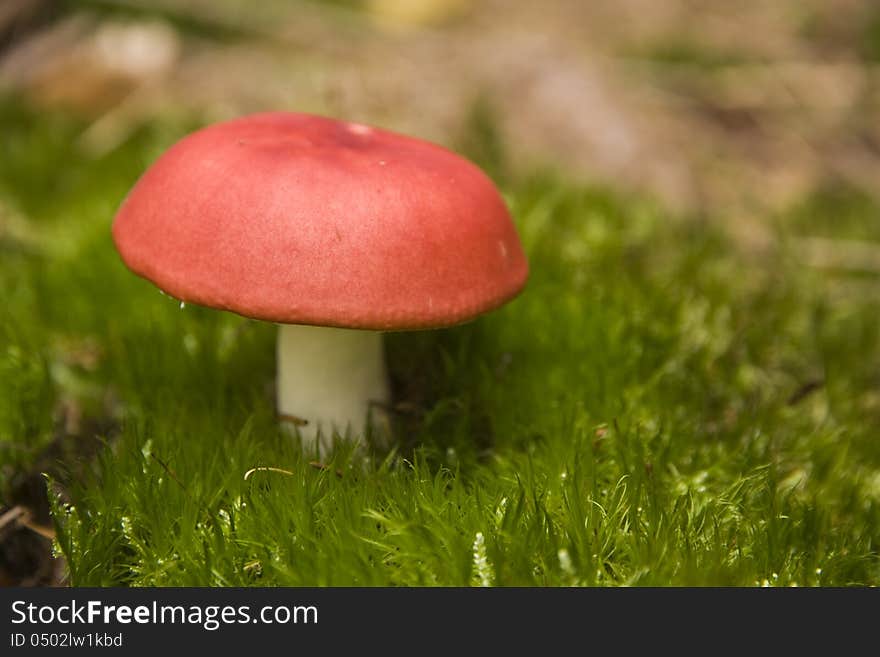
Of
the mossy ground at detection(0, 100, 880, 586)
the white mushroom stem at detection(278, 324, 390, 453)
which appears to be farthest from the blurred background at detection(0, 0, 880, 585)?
the white mushroom stem at detection(278, 324, 390, 453)

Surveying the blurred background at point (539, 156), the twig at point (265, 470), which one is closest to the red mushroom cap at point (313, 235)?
the twig at point (265, 470)

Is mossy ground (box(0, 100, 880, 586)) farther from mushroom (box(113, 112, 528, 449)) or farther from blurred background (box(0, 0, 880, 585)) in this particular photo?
mushroom (box(113, 112, 528, 449))

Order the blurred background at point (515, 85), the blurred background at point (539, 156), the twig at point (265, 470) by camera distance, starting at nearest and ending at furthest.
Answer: the twig at point (265, 470) < the blurred background at point (539, 156) < the blurred background at point (515, 85)

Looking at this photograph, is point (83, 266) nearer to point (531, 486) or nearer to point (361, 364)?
point (361, 364)

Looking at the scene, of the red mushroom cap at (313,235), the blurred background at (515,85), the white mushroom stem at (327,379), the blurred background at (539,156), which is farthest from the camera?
the blurred background at (515,85)

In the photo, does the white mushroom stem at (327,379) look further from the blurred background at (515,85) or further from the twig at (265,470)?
the blurred background at (515,85)
